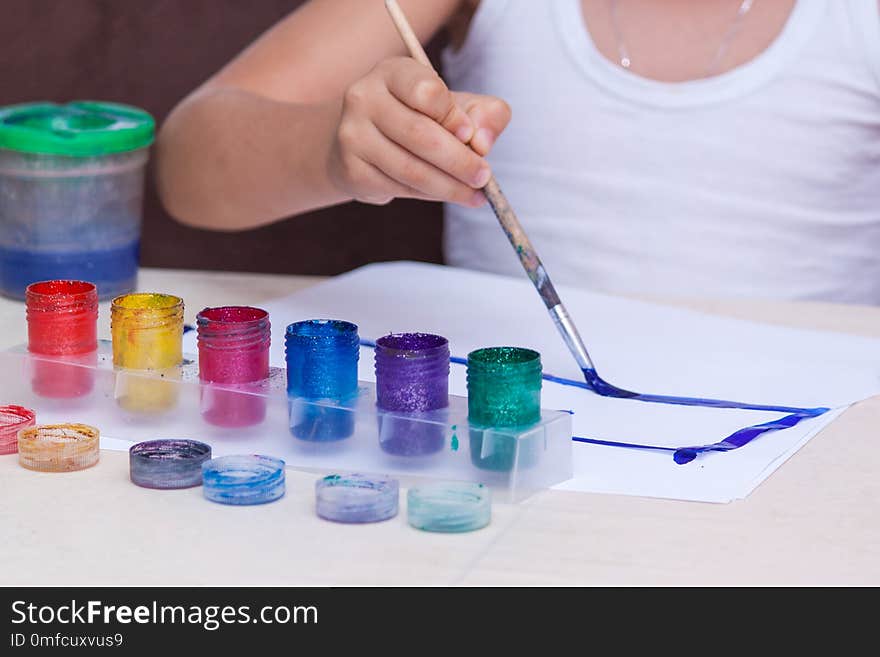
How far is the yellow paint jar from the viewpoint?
62 centimetres

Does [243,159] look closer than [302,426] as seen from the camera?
Result: No

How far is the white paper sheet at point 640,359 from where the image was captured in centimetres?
58

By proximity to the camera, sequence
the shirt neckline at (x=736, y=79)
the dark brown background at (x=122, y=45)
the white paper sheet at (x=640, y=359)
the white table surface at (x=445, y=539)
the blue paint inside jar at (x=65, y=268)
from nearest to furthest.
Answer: the white table surface at (x=445, y=539) < the white paper sheet at (x=640, y=359) < the blue paint inside jar at (x=65, y=268) < the shirt neckline at (x=736, y=79) < the dark brown background at (x=122, y=45)

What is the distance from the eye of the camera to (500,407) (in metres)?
0.55

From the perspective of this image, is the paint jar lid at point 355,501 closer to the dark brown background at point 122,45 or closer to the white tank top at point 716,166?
the white tank top at point 716,166

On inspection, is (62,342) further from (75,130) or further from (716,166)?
(716,166)

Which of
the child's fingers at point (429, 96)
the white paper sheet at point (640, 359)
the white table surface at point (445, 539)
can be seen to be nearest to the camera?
the white table surface at point (445, 539)

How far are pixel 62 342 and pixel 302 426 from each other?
148mm

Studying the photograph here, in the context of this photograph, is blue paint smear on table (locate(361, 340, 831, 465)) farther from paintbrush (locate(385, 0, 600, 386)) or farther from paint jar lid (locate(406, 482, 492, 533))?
paint jar lid (locate(406, 482, 492, 533))

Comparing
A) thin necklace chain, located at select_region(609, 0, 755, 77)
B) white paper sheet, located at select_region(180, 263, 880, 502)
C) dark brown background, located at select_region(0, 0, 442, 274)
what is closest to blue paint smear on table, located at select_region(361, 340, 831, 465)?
white paper sheet, located at select_region(180, 263, 880, 502)

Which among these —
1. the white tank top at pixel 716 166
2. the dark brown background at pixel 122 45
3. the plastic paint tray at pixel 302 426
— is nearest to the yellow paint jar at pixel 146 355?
the plastic paint tray at pixel 302 426

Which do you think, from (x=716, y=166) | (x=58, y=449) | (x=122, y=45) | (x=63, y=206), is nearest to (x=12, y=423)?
(x=58, y=449)

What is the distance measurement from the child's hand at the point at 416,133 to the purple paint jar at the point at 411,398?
0.16m
